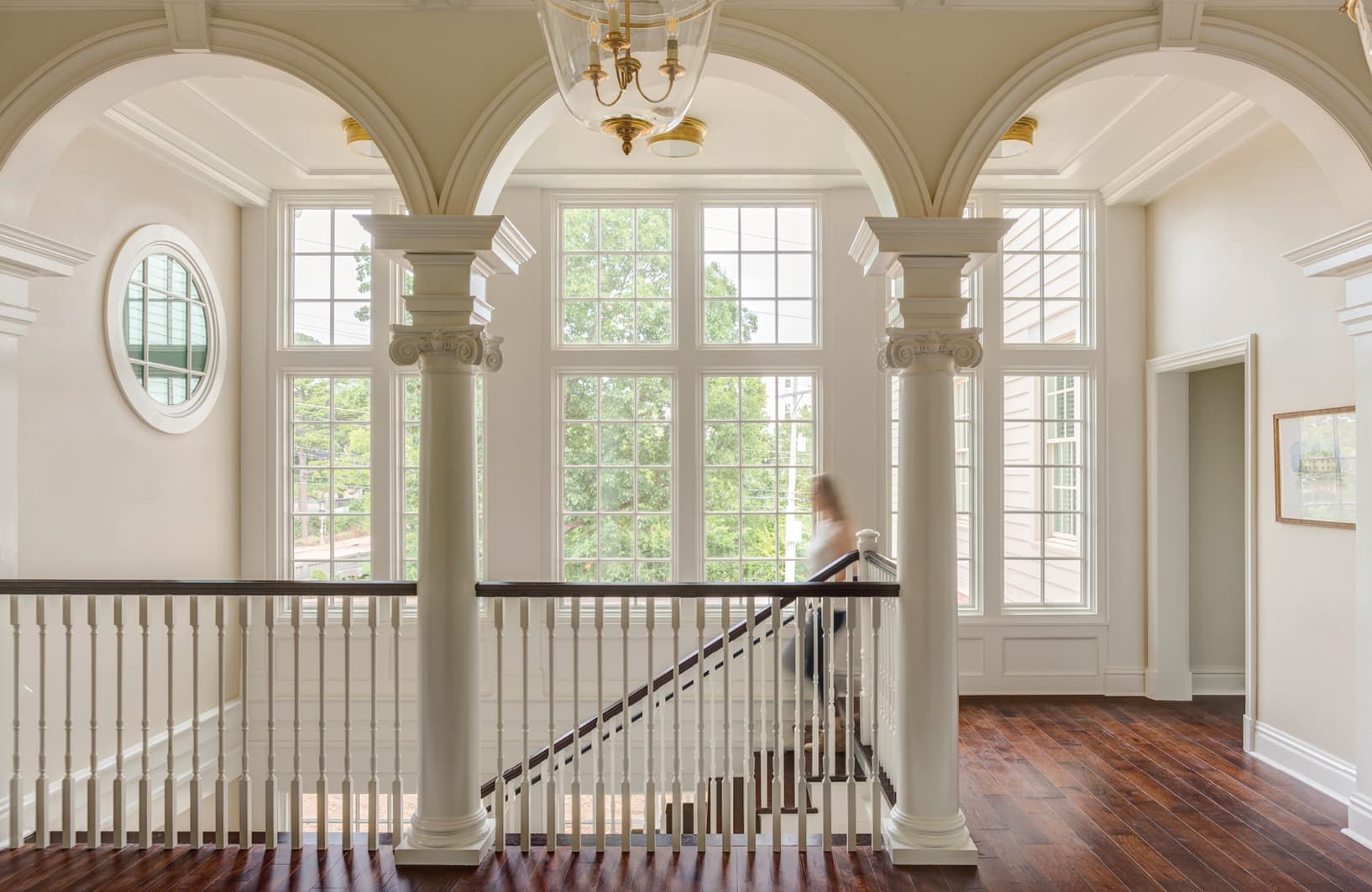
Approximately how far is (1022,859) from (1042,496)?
9.86ft

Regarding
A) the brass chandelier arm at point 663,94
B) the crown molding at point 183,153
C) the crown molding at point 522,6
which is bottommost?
the brass chandelier arm at point 663,94

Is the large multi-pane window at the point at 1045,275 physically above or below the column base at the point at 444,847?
above

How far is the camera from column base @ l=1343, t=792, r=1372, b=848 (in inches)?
122

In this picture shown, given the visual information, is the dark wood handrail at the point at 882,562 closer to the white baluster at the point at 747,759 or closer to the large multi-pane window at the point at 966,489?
the white baluster at the point at 747,759

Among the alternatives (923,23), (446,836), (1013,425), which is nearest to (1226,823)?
(1013,425)

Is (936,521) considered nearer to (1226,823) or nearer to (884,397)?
(1226,823)

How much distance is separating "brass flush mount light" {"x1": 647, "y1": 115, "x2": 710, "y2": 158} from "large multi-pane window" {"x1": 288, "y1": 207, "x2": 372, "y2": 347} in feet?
7.63

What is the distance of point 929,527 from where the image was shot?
2963 millimetres

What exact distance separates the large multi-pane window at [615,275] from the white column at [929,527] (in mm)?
2667

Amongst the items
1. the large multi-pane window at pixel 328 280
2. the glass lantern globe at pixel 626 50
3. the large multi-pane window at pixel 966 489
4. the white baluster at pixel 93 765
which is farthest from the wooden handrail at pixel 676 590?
the large multi-pane window at pixel 328 280

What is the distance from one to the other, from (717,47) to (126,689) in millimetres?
4415

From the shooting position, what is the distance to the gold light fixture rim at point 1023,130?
436 cm

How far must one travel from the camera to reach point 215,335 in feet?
16.7

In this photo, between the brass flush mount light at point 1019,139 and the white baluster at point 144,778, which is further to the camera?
the brass flush mount light at point 1019,139
